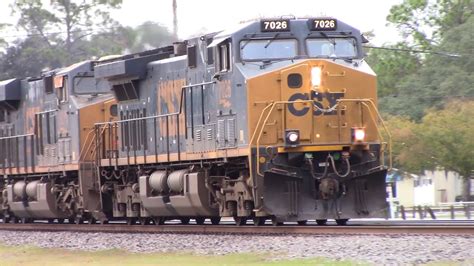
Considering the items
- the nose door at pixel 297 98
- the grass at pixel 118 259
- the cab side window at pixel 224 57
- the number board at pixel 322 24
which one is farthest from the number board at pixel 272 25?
the grass at pixel 118 259

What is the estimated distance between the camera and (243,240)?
17.4m

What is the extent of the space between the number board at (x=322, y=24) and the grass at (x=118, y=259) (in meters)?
5.49

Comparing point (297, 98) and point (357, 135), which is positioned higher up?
point (297, 98)

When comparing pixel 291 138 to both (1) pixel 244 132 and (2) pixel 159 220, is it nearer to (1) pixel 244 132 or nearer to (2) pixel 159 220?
(1) pixel 244 132

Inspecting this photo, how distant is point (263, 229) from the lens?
1848cm

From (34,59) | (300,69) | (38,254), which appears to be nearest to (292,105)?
(300,69)

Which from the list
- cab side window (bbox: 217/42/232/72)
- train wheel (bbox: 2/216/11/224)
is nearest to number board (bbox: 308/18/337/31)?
cab side window (bbox: 217/42/232/72)

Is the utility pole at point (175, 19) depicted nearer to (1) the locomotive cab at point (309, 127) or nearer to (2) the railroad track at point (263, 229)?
(2) the railroad track at point (263, 229)

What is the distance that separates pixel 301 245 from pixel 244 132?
3.82 m

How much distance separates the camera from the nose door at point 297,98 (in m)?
18.8

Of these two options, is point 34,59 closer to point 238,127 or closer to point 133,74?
point 133,74

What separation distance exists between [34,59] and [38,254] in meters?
39.8

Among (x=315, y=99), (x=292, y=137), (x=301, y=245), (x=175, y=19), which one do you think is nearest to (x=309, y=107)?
(x=315, y=99)

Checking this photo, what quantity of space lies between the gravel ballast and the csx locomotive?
1331 millimetres
